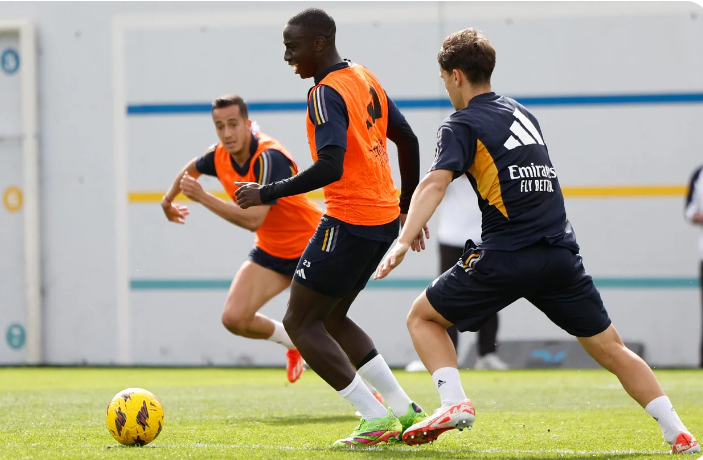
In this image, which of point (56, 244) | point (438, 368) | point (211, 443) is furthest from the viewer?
point (56, 244)

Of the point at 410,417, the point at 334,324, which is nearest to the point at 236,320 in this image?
the point at 334,324

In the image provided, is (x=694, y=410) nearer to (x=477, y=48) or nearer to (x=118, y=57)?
(x=477, y=48)

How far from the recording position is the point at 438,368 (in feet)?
14.6

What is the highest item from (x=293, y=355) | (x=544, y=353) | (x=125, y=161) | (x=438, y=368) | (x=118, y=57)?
(x=118, y=57)

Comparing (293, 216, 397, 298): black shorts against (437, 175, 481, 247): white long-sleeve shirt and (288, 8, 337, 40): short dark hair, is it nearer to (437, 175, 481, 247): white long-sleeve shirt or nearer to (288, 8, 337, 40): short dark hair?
(288, 8, 337, 40): short dark hair

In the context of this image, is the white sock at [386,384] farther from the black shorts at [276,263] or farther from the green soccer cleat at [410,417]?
the black shorts at [276,263]

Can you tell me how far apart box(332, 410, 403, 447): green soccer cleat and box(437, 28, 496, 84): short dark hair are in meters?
1.66

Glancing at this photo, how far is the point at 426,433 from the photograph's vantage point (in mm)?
4355

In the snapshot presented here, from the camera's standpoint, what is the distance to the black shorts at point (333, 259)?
15.6 ft

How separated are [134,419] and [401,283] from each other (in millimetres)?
6919

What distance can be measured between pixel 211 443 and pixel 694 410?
3.45 meters

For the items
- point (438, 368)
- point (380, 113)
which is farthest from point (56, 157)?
point (438, 368)

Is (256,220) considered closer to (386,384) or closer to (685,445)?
(386,384)

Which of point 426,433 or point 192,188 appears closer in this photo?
point 426,433
